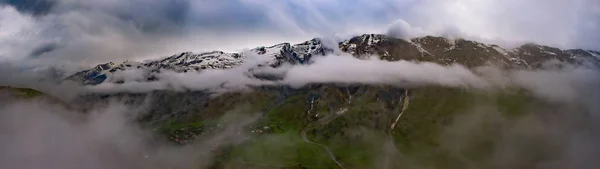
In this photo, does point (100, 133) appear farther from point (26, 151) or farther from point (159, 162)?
point (26, 151)

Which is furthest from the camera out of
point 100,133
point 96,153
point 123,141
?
point 123,141

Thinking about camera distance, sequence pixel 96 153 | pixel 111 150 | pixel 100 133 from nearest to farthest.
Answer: pixel 96 153 → pixel 111 150 → pixel 100 133

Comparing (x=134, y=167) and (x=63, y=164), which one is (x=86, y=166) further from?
(x=134, y=167)

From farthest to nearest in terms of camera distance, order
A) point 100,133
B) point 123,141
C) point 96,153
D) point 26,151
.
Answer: point 123,141
point 100,133
point 96,153
point 26,151

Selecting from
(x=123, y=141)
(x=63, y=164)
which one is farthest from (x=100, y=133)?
(x=63, y=164)

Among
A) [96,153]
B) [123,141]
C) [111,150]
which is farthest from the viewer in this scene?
[123,141]

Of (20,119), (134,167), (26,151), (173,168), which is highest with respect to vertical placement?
(20,119)

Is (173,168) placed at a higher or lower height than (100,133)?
lower

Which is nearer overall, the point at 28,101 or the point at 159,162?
the point at 28,101

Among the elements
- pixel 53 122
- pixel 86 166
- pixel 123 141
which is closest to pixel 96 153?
pixel 86 166
